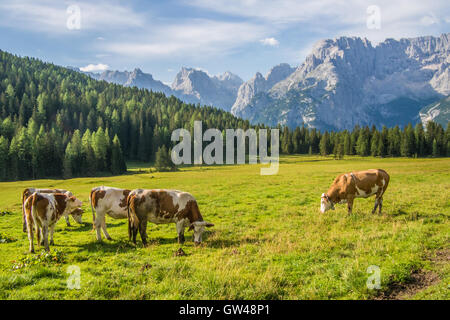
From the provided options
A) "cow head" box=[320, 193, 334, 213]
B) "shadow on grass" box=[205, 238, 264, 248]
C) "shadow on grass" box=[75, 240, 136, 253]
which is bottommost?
"shadow on grass" box=[75, 240, 136, 253]

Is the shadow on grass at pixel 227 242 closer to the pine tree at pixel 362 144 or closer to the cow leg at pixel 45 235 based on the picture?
the cow leg at pixel 45 235

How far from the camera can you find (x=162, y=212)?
13.5m

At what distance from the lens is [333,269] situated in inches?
356

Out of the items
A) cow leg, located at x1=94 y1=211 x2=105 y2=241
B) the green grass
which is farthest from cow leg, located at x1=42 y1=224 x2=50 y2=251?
cow leg, located at x1=94 y1=211 x2=105 y2=241

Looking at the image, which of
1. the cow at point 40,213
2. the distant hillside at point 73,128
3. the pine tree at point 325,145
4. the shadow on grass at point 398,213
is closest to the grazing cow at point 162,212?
the cow at point 40,213

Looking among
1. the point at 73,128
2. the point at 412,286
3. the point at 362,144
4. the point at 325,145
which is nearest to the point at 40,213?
the point at 412,286

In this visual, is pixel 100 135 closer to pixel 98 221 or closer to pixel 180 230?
pixel 98 221

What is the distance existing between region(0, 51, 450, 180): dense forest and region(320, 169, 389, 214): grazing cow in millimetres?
79235

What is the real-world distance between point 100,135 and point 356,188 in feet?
323

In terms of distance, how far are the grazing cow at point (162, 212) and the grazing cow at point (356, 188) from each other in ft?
31.8

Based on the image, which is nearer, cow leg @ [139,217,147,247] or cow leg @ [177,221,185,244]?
cow leg @ [139,217,147,247]

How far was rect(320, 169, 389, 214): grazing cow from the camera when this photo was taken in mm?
18097

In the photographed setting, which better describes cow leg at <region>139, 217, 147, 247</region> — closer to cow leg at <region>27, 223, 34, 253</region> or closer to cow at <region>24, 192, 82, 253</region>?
cow at <region>24, 192, 82, 253</region>
